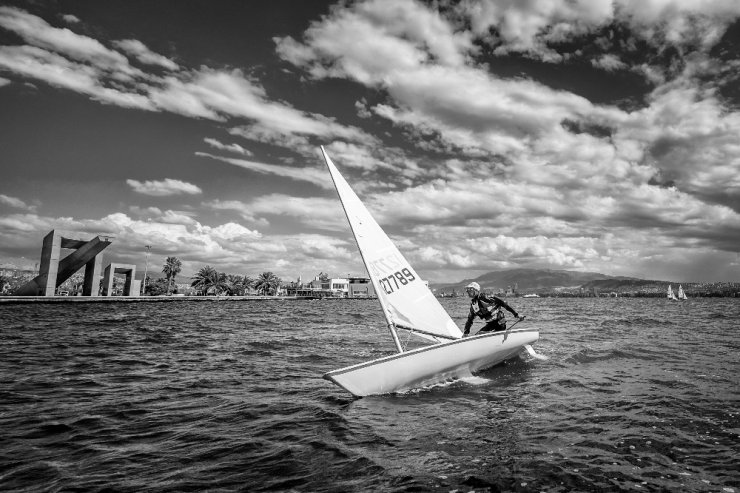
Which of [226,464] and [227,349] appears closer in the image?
[226,464]

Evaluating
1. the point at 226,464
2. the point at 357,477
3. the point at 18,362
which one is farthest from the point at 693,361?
the point at 18,362

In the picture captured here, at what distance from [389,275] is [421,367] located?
2797mm

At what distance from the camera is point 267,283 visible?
17562cm

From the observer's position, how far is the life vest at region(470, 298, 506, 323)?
12.7 metres

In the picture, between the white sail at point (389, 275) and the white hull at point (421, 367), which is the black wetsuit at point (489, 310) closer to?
the white hull at point (421, 367)

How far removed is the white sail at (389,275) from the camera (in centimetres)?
1100

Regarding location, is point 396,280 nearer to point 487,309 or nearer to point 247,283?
point 487,309

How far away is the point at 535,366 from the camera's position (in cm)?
1394

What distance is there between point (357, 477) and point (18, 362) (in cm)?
1440

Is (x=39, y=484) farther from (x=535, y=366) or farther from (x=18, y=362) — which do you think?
(x=535, y=366)

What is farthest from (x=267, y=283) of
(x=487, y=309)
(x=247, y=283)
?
(x=487, y=309)

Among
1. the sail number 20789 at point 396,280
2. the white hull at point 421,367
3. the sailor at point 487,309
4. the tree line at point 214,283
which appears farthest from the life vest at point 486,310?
the tree line at point 214,283

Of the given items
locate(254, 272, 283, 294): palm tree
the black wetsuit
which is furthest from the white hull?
locate(254, 272, 283, 294): palm tree

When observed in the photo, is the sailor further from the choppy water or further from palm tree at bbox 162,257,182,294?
palm tree at bbox 162,257,182,294
